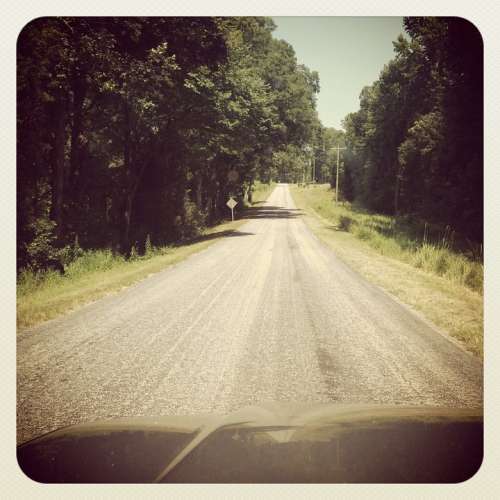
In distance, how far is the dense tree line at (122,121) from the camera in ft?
18.2

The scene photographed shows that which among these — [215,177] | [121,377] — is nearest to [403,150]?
[215,177]

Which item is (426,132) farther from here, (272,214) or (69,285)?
(272,214)

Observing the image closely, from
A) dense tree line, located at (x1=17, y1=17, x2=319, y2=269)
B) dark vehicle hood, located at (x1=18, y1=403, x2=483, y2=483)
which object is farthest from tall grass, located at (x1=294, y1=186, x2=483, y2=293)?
dense tree line, located at (x1=17, y1=17, x2=319, y2=269)

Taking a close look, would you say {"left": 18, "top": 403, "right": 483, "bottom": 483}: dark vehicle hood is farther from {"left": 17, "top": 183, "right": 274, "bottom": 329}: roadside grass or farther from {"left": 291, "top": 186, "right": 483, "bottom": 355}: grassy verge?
{"left": 17, "top": 183, "right": 274, "bottom": 329}: roadside grass

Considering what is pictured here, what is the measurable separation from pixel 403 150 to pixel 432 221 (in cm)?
1241

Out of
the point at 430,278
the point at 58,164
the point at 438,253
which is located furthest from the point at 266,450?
the point at 58,164

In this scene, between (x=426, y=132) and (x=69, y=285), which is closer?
(x=69, y=285)

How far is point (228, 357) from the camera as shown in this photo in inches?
165

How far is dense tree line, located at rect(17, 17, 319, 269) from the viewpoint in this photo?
219 inches

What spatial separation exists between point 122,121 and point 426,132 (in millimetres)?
16382

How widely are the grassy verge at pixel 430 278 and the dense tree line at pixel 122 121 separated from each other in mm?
7012

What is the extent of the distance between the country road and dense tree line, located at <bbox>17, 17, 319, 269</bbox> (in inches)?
112

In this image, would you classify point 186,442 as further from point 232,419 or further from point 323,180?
point 323,180

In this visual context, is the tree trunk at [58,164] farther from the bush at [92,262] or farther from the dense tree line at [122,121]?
the bush at [92,262]
